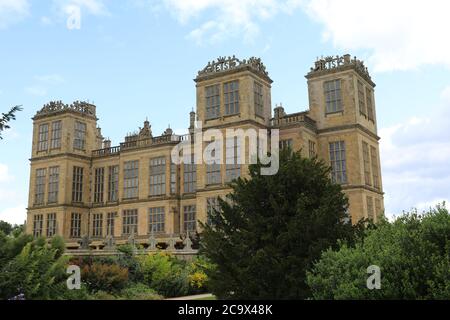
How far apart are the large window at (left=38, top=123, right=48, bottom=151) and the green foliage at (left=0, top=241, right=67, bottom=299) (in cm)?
3721

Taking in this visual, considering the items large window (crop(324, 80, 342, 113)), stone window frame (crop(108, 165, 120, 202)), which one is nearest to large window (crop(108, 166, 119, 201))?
stone window frame (crop(108, 165, 120, 202))

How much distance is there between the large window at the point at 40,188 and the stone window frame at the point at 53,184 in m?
0.88

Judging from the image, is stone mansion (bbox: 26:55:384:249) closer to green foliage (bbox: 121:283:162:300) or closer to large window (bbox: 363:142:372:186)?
large window (bbox: 363:142:372:186)

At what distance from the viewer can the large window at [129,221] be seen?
4522 cm

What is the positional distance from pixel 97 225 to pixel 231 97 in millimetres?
20943

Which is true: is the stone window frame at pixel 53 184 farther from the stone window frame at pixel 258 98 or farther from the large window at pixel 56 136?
the stone window frame at pixel 258 98

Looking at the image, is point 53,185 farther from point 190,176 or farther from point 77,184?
point 190,176

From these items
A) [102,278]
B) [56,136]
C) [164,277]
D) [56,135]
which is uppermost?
[56,135]

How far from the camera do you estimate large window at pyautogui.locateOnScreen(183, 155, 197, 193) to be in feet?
142

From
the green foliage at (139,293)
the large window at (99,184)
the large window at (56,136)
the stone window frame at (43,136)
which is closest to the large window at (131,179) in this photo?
the large window at (99,184)

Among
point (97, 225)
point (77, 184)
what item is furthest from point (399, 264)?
point (77, 184)

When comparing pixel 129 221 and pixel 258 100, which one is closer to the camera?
pixel 258 100

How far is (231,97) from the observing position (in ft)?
129
